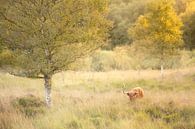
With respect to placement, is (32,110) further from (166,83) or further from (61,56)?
(166,83)

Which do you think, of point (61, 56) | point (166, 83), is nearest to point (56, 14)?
point (61, 56)

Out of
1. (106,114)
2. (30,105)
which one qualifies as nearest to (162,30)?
(30,105)

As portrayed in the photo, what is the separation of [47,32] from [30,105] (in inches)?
126

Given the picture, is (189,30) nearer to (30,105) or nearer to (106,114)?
(30,105)

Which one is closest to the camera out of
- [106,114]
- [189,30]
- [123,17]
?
[106,114]

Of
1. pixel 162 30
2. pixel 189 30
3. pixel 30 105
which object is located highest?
pixel 189 30

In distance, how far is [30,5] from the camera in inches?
565

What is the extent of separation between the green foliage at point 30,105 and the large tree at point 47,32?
24.2 inches

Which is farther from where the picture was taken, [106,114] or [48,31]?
[48,31]

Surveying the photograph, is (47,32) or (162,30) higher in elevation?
(162,30)

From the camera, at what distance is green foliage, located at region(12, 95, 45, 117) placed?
14.4m

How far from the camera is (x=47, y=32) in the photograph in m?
14.4

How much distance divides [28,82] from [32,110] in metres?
11.2

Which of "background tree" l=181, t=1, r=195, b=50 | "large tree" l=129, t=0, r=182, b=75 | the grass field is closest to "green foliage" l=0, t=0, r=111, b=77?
the grass field
